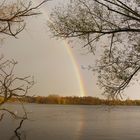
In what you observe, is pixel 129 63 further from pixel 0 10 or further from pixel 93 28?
pixel 0 10

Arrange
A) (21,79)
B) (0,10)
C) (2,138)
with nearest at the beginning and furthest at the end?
(0,10) < (21,79) < (2,138)

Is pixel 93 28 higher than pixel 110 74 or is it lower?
higher

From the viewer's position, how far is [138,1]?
13938mm

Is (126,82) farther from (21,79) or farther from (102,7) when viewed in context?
(21,79)

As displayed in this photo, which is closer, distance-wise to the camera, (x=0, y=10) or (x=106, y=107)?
(x=0, y=10)

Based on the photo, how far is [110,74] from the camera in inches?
566

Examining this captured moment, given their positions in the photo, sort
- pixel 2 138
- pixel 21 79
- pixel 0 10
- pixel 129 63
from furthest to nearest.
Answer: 1. pixel 2 138
2. pixel 21 79
3. pixel 129 63
4. pixel 0 10

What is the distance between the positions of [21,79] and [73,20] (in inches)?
141

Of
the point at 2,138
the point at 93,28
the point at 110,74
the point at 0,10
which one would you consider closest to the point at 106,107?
the point at 110,74

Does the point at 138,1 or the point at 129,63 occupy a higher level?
the point at 138,1

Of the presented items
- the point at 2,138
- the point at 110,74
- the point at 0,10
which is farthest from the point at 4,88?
the point at 2,138

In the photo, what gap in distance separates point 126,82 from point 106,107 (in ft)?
4.86

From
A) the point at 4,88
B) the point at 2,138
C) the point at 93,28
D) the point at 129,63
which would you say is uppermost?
the point at 93,28

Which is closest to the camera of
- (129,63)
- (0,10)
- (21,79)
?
(0,10)
